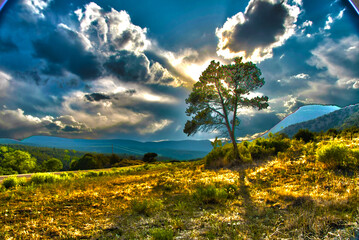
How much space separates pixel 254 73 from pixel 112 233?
16056 mm

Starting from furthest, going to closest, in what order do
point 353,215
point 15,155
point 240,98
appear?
point 15,155 < point 240,98 < point 353,215

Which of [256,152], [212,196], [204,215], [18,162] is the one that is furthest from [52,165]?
[204,215]

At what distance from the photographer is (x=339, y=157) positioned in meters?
7.25

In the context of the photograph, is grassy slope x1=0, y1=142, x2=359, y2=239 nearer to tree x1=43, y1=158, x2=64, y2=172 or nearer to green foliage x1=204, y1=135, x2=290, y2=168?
green foliage x1=204, y1=135, x2=290, y2=168

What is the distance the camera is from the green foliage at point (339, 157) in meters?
7.05

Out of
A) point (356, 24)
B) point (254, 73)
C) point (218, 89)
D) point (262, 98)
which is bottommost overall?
point (356, 24)

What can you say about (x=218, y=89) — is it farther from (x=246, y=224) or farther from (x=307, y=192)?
(x=246, y=224)

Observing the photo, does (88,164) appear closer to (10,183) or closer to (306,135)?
(10,183)

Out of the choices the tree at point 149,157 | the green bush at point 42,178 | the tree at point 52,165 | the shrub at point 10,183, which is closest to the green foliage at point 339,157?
the green bush at point 42,178

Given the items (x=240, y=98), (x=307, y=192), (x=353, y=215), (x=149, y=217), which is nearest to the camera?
(x=353, y=215)

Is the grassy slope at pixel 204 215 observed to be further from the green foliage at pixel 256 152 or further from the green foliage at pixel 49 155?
the green foliage at pixel 49 155

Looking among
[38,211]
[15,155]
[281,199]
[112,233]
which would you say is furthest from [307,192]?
[15,155]

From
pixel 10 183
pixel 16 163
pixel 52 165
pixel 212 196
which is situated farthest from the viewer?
pixel 52 165

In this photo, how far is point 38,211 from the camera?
499 cm
